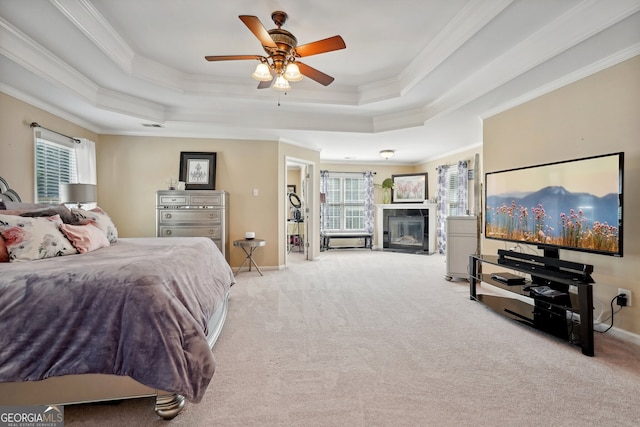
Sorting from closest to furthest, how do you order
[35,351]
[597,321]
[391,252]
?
[35,351] → [597,321] → [391,252]

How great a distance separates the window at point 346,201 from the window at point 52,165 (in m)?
5.28

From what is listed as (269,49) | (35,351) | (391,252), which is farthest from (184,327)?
Result: (391,252)

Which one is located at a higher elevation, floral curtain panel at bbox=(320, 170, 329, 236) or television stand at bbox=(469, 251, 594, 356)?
floral curtain panel at bbox=(320, 170, 329, 236)

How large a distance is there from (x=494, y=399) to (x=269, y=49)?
9.28 ft

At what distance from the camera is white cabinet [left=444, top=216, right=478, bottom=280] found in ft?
14.0

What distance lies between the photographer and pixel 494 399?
64.2 inches

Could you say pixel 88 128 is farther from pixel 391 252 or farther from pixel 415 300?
pixel 391 252

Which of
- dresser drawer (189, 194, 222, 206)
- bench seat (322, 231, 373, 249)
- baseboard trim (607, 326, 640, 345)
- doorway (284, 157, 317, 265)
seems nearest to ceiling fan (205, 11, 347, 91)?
dresser drawer (189, 194, 222, 206)

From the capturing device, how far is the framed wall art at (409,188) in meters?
7.38

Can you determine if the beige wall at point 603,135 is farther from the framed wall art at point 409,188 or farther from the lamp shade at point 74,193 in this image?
the lamp shade at point 74,193

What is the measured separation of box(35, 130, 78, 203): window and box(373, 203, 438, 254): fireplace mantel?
620 cm

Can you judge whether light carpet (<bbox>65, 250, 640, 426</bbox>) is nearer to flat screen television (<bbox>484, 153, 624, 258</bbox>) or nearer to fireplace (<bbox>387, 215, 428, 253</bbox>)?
flat screen television (<bbox>484, 153, 624, 258</bbox>)

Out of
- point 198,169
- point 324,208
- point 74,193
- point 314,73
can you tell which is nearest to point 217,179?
point 198,169

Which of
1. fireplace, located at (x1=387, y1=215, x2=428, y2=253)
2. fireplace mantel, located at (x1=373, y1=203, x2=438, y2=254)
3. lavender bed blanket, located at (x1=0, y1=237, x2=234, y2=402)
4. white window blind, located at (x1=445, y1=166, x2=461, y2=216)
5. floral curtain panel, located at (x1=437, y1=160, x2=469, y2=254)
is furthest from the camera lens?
fireplace, located at (x1=387, y1=215, x2=428, y2=253)
